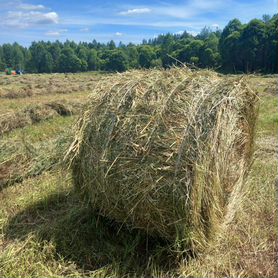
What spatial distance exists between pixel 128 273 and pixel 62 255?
2.61 ft

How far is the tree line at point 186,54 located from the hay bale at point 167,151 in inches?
23.3

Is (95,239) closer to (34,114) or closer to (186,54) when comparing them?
(34,114)

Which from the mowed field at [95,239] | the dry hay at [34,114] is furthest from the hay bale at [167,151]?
the dry hay at [34,114]

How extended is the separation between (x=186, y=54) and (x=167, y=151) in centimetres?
3739

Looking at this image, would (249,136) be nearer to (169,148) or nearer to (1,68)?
(169,148)

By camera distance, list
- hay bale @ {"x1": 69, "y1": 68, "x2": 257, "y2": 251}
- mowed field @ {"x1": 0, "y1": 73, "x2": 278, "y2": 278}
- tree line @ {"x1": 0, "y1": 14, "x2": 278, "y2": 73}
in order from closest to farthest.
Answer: hay bale @ {"x1": 69, "y1": 68, "x2": 257, "y2": 251} < mowed field @ {"x1": 0, "y1": 73, "x2": 278, "y2": 278} < tree line @ {"x1": 0, "y1": 14, "x2": 278, "y2": 73}

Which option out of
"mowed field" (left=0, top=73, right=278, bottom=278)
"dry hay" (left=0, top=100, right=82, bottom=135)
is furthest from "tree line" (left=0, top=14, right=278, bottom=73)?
"dry hay" (left=0, top=100, right=82, bottom=135)

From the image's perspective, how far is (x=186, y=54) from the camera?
39.3 meters

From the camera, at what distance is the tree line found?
32906 mm

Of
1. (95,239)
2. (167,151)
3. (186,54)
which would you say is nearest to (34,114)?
(95,239)

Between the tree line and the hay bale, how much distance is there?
0.59 m

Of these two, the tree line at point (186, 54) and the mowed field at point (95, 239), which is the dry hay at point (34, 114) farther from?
the mowed field at point (95, 239)

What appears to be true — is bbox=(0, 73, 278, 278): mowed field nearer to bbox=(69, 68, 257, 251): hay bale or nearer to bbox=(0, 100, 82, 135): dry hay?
bbox=(69, 68, 257, 251): hay bale

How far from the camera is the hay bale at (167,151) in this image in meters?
3.47
